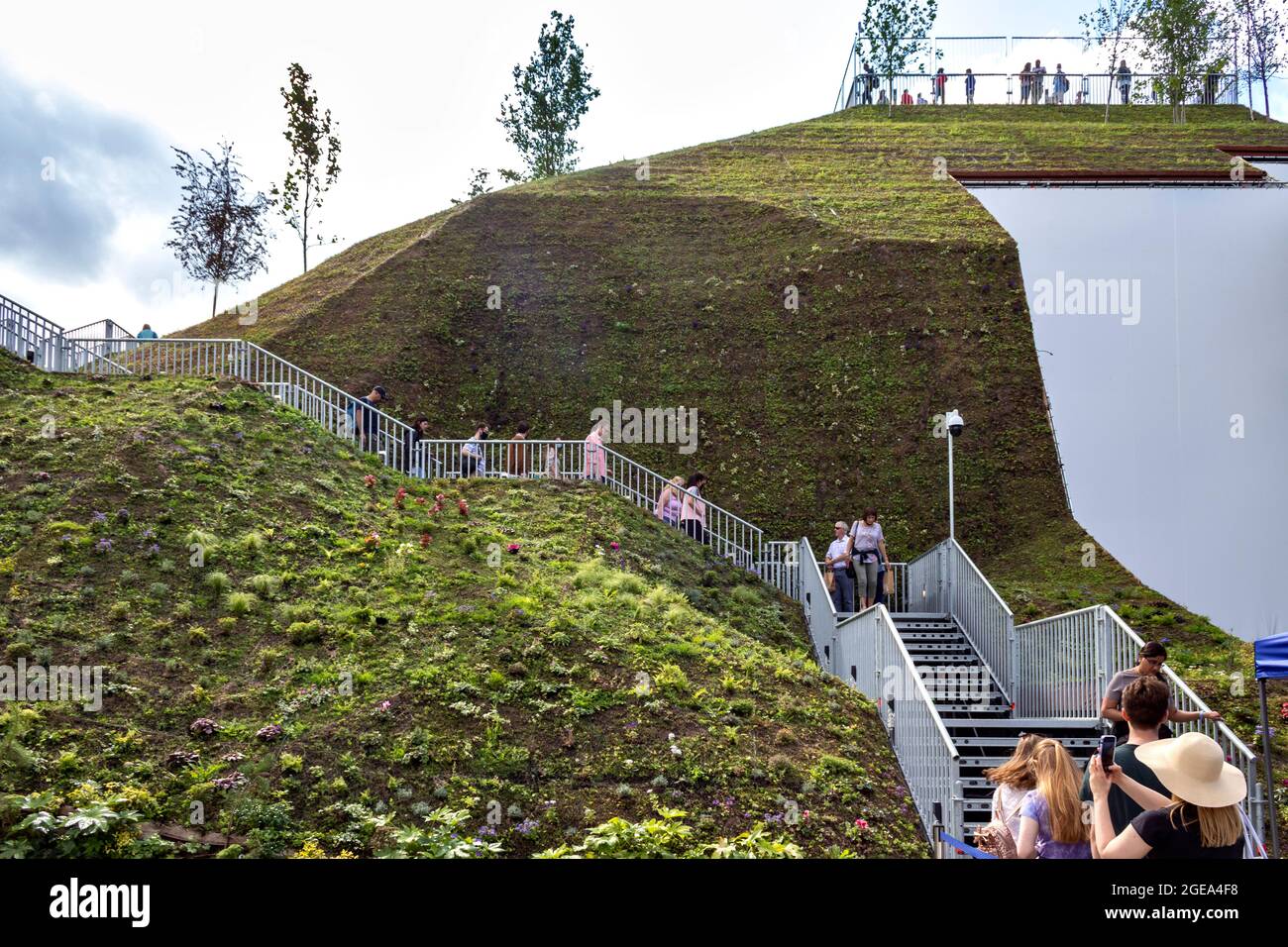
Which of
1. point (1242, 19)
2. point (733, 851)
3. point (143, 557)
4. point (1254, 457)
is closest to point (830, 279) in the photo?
point (1254, 457)

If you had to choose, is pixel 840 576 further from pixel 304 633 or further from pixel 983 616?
pixel 304 633

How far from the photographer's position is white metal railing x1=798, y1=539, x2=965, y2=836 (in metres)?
9.13

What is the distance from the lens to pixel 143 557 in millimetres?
12000

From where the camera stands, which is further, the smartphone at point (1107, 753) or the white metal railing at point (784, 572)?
the white metal railing at point (784, 572)

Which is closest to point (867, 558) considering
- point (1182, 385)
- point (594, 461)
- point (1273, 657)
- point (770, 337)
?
point (594, 461)

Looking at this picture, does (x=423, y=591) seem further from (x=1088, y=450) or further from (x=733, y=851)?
(x=1088, y=450)

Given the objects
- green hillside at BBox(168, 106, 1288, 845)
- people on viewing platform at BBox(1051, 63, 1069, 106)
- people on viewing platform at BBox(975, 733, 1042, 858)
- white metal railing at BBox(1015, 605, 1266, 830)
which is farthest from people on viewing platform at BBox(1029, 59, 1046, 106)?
people on viewing platform at BBox(975, 733, 1042, 858)

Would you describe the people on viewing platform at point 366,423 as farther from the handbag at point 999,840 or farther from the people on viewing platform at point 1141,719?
the people on viewing platform at point 1141,719

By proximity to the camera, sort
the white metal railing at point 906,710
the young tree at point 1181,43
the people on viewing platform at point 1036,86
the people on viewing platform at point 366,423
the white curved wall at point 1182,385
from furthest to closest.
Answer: the people on viewing platform at point 1036,86
the young tree at point 1181,43
the white curved wall at point 1182,385
the people on viewing platform at point 366,423
the white metal railing at point 906,710

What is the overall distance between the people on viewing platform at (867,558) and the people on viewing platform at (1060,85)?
38.4m

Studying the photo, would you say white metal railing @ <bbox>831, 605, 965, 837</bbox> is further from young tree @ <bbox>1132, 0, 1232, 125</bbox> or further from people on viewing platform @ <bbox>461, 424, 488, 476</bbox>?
young tree @ <bbox>1132, 0, 1232, 125</bbox>

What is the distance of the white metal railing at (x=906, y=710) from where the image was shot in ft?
29.6

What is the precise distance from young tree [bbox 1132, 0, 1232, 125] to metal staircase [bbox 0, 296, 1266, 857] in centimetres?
3350

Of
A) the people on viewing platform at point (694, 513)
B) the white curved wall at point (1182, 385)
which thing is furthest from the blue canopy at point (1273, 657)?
the white curved wall at point (1182, 385)
